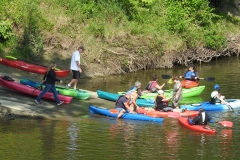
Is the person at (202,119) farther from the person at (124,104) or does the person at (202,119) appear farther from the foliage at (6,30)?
the foliage at (6,30)

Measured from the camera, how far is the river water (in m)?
14.2

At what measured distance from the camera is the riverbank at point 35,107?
688 inches

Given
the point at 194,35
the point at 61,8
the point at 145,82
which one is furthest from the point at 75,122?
the point at 194,35

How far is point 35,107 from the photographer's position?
59.7ft

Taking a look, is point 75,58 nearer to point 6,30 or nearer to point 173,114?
point 173,114

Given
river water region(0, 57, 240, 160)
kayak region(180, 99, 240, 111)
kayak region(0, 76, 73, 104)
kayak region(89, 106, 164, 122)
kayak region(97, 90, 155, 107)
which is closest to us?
river water region(0, 57, 240, 160)

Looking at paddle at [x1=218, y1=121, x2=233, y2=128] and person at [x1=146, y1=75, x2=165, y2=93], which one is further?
person at [x1=146, y1=75, x2=165, y2=93]

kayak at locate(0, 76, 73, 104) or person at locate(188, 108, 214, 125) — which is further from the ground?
kayak at locate(0, 76, 73, 104)

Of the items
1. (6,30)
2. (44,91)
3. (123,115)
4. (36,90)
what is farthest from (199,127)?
(6,30)

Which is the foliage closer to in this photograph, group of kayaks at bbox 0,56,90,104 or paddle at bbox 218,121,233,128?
group of kayaks at bbox 0,56,90,104

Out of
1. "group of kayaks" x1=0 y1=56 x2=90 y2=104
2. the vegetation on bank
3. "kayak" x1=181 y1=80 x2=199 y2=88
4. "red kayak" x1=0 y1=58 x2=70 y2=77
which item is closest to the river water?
"group of kayaks" x1=0 y1=56 x2=90 y2=104

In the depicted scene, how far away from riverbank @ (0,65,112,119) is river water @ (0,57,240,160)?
0.80 feet

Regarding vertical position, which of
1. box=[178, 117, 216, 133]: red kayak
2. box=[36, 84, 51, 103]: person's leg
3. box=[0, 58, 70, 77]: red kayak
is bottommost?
box=[178, 117, 216, 133]: red kayak

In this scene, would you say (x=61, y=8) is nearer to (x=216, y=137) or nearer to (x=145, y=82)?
(x=145, y=82)
